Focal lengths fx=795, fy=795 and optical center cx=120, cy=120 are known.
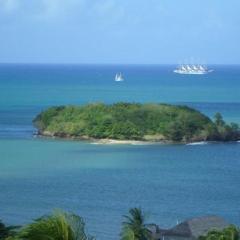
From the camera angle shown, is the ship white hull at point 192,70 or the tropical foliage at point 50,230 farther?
the ship white hull at point 192,70

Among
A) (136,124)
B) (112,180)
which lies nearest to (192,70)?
(136,124)

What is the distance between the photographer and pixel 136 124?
141 ft

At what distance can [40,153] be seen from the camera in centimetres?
3531

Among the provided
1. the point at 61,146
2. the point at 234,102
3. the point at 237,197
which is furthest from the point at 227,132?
the point at 234,102

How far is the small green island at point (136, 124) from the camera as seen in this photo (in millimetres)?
41531

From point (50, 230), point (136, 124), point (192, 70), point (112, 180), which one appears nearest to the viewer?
point (50, 230)

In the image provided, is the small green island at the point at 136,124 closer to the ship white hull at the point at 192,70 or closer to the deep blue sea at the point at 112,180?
the deep blue sea at the point at 112,180

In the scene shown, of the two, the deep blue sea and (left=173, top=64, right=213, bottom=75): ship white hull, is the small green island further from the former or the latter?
(left=173, top=64, right=213, bottom=75): ship white hull

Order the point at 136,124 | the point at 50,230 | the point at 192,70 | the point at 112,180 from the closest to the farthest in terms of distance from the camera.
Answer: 1. the point at 50,230
2. the point at 112,180
3. the point at 136,124
4. the point at 192,70

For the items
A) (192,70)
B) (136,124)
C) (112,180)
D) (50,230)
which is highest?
(192,70)

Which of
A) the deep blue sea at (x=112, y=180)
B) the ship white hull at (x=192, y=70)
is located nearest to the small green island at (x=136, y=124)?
the deep blue sea at (x=112, y=180)

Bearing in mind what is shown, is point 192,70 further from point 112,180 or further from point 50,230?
point 50,230

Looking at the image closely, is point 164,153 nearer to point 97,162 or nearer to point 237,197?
point 97,162

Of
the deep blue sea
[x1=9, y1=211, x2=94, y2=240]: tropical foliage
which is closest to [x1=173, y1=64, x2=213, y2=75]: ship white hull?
the deep blue sea
